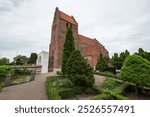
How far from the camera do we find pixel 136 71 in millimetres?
11109

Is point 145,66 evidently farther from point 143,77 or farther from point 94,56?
point 94,56

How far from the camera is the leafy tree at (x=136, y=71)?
10.7 metres

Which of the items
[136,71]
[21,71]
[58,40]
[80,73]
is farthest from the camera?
[58,40]

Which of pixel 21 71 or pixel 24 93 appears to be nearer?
pixel 24 93

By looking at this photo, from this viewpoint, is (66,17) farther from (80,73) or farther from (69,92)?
(69,92)

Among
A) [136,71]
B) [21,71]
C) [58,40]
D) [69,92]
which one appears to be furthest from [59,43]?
[69,92]

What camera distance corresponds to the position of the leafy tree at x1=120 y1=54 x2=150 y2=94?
35.0 ft

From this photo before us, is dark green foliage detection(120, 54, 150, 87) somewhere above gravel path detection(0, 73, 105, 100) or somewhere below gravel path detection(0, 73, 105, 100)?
above

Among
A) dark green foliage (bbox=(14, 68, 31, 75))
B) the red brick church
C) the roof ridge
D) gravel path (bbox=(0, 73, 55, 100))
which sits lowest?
gravel path (bbox=(0, 73, 55, 100))

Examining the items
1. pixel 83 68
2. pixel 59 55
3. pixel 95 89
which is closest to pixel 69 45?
pixel 83 68

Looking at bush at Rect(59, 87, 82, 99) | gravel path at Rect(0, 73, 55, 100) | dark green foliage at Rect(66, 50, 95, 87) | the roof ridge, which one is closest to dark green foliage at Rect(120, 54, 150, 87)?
dark green foliage at Rect(66, 50, 95, 87)

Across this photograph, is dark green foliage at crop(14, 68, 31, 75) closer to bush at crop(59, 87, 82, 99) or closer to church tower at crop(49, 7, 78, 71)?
church tower at crop(49, 7, 78, 71)

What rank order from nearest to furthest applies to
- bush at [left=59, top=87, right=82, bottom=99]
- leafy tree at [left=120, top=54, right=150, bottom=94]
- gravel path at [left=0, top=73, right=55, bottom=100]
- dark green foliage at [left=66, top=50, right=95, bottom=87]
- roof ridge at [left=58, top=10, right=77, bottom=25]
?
1. gravel path at [left=0, top=73, right=55, bottom=100]
2. bush at [left=59, top=87, right=82, bottom=99]
3. dark green foliage at [left=66, top=50, right=95, bottom=87]
4. leafy tree at [left=120, top=54, right=150, bottom=94]
5. roof ridge at [left=58, top=10, right=77, bottom=25]

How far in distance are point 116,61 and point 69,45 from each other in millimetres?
15990
